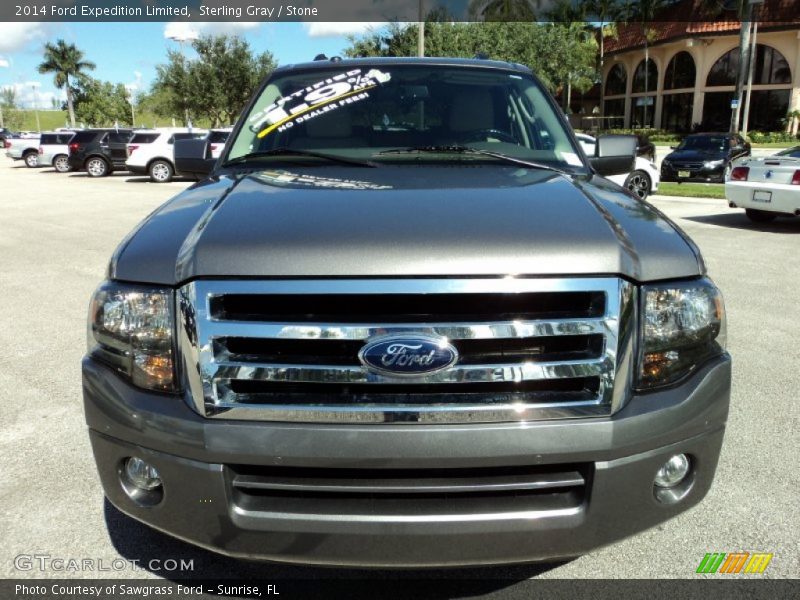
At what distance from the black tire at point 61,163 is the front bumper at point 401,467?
94.9 ft

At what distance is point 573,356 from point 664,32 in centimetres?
5330

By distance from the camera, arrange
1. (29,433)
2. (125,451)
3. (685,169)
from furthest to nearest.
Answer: (685,169) < (29,433) < (125,451)

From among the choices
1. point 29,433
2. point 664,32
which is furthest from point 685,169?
point 664,32

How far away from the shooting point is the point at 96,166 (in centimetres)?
2464

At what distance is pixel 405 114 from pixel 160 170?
813 inches

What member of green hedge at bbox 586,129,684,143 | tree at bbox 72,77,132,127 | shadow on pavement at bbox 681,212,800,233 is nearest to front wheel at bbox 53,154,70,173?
shadow on pavement at bbox 681,212,800,233

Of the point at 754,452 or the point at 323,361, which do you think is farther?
the point at 754,452

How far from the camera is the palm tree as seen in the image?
72000 millimetres

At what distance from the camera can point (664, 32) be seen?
1896 inches

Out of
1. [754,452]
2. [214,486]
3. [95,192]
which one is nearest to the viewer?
[214,486]

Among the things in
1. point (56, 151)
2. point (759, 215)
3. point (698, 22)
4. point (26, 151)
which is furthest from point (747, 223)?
point (698, 22)

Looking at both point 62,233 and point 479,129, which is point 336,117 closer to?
point 479,129

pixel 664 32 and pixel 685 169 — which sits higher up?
pixel 664 32

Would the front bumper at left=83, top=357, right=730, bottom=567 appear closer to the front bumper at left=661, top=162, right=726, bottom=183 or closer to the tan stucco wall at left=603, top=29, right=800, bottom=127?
the front bumper at left=661, top=162, right=726, bottom=183
